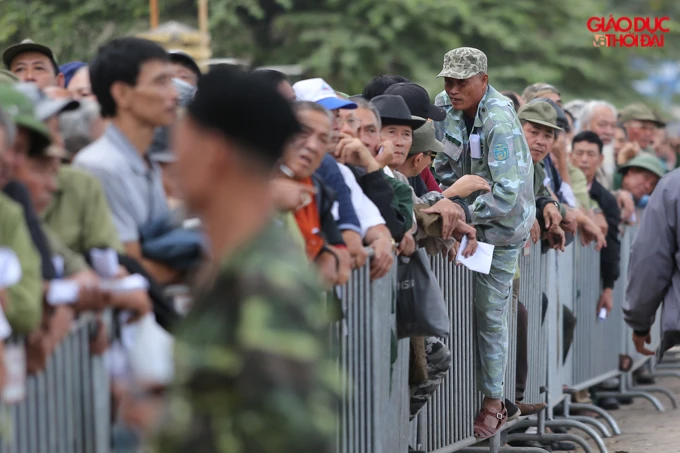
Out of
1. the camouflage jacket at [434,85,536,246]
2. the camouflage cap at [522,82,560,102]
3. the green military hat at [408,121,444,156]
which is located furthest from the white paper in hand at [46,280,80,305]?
the camouflage cap at [522,82,560,102]

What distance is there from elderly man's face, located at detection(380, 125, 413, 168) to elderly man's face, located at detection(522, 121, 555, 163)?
2.54 m

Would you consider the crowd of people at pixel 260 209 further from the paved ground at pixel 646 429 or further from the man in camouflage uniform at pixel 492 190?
the paved ground at pixel 646 429

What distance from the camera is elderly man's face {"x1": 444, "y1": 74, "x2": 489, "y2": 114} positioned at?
28.5 feet

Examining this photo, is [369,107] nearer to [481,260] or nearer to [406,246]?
[406,246]

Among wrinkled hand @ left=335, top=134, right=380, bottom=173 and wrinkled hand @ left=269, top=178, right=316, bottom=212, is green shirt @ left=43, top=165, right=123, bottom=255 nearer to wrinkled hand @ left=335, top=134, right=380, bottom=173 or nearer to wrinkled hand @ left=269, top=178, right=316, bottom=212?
wrinkled hand @ left=269, top=178, right=316, bottom=212

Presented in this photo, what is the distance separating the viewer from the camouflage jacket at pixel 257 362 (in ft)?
9.64

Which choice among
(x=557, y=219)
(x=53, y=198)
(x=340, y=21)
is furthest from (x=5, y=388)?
(x=340, y=21)

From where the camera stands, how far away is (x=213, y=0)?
28.8 metres

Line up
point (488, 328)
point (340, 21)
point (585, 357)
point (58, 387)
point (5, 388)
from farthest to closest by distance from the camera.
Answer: point (340, 21) → point (585, 357) → point (488, 328) → point (58, 387) → point (5, 388)

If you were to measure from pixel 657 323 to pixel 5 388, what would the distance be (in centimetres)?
1096

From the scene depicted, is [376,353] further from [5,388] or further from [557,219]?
[557,219]

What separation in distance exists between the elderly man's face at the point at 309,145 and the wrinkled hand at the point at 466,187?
93.0 inches

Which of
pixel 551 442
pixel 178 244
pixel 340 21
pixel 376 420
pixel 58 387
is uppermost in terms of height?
pixel 340 21

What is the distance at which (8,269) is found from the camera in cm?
416
